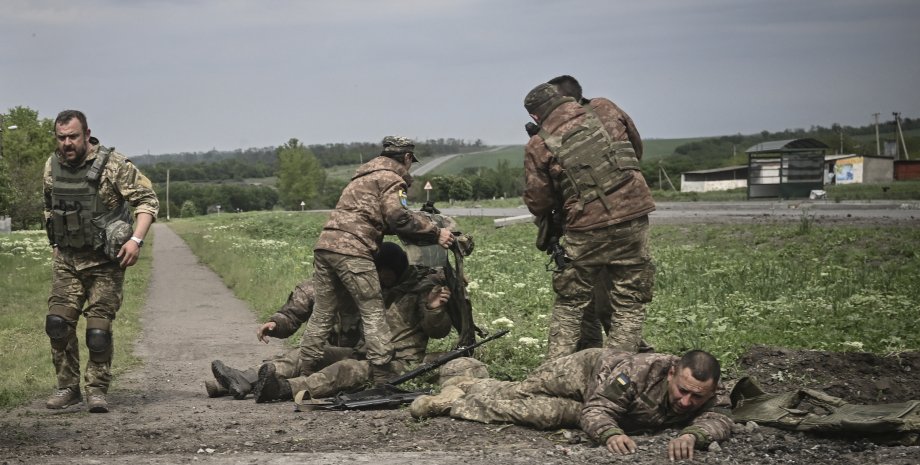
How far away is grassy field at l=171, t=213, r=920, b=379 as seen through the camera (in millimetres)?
11055

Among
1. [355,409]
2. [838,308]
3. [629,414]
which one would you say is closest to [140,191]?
[355,409]

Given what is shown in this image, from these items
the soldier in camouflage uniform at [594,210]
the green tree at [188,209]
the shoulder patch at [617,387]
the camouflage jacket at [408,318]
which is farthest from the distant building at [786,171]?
the green tree at [188,209]

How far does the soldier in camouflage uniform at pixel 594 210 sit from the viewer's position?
8828 mm

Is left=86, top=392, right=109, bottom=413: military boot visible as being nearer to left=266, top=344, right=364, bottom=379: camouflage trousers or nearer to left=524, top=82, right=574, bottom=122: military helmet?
left=266, top=344, right=364, bottom=379: camouflage trousers

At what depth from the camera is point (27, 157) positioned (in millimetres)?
79688

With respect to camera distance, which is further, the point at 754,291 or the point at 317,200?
the point at 317,200

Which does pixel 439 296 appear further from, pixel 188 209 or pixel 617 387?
pixel 188 209

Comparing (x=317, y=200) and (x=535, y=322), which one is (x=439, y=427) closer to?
(x=535, y=322)

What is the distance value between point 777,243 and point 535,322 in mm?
11127

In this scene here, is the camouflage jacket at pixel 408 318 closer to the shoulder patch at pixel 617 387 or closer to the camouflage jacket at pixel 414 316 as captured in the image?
the camouflage jacket at pixel 414 316

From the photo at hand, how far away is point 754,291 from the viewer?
49.1 ft

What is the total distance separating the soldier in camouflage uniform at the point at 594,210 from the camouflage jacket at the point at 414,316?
146cm

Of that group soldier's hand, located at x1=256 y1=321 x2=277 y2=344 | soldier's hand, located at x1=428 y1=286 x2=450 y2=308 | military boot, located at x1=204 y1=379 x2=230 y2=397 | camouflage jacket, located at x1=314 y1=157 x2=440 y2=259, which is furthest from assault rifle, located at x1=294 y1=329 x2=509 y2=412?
soldier's hand, located at x1=256 y1=321 x2=277 y2=344

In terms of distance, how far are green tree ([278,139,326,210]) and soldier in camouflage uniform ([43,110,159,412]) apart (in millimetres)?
103214
